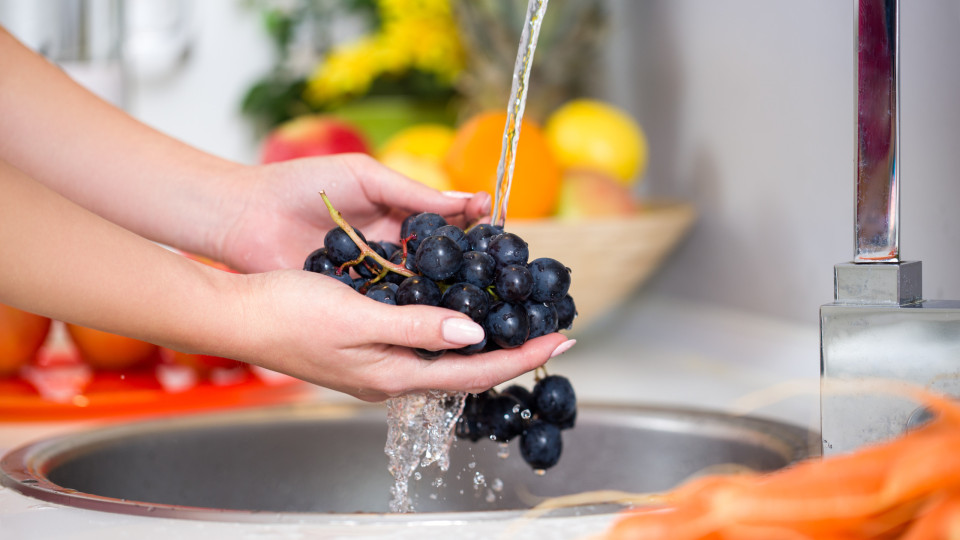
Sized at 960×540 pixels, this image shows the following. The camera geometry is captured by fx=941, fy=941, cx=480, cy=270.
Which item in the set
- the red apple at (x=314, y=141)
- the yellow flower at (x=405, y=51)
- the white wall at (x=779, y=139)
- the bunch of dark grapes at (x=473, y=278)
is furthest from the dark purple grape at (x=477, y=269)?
the yellow flower at (x=405, y=51)

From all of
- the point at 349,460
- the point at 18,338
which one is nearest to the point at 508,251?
the point at 349,460

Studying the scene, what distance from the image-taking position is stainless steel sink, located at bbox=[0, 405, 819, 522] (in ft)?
2.90

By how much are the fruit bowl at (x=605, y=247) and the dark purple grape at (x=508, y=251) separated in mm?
555

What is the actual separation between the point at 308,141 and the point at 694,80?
2.14 ft

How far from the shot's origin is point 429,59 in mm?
1958

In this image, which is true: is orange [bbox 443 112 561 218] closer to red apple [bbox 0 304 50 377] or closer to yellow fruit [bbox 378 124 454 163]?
yellow fruit [bbox 378 124 454 163]

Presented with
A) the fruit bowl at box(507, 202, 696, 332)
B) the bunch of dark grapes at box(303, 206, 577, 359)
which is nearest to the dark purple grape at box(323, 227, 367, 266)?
the bunch of dark grapes at box(303, 206, 577, 359)

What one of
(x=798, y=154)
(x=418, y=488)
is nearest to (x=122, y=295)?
(x=418, y=488)

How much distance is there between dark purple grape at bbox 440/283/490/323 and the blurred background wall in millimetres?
526

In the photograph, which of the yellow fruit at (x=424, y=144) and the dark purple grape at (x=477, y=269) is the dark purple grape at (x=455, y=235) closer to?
Result: the dark purple grape at (x=477, y=269)

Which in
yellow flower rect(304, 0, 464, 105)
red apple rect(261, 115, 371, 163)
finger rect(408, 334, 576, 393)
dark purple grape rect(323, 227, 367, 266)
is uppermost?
yellow flower rect(304, 0, 464, 105)

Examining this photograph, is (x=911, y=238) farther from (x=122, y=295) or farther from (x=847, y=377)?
(x=122, y=295)

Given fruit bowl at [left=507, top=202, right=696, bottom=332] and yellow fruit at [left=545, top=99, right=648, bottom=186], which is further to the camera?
yellow fruit at [left=545, top=99, right=648, bottom=186]

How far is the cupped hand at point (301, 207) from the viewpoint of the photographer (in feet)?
2.72
